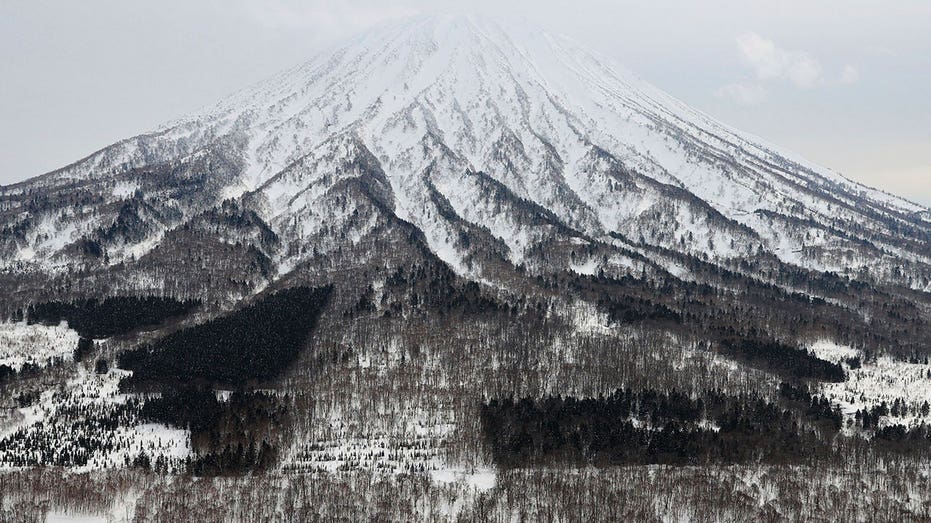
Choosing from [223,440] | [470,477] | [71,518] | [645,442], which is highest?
[645,442]

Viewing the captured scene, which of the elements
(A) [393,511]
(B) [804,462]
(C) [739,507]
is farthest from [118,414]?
(B) [804,462]

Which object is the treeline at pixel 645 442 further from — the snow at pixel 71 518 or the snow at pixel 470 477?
the snow at pixel 71 518

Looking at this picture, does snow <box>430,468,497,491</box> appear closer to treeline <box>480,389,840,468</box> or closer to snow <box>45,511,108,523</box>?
treeline <box>480,389,840,468</box>

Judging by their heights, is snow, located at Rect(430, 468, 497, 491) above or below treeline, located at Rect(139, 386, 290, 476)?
below

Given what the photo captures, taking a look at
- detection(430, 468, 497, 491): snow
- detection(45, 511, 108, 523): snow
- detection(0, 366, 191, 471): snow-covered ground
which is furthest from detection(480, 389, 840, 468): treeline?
detection(45, 511, 108, 523): snow

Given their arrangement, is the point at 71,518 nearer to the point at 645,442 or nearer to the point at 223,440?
the point at 223,440

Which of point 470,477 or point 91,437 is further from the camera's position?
point 91,437

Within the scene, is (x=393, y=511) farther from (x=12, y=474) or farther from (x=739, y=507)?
(x=12, y=474)

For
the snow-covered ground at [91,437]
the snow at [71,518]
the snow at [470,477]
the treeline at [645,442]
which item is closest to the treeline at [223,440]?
the snow-covered ground at [91,437]

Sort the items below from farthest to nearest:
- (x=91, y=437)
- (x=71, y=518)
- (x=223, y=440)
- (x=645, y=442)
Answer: (x=645, y=442)
(x=223, y=440)
(x=91, y=437)
(x=71, y=518)

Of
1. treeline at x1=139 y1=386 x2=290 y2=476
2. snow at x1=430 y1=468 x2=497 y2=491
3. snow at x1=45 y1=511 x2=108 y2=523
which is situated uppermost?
treeline at x1=139 y1=386 x2=290 y2=476

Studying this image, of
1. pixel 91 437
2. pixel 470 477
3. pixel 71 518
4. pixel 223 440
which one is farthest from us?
pixel 223 440

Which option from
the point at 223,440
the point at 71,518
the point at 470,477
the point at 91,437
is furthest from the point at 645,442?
the point at 91,437
